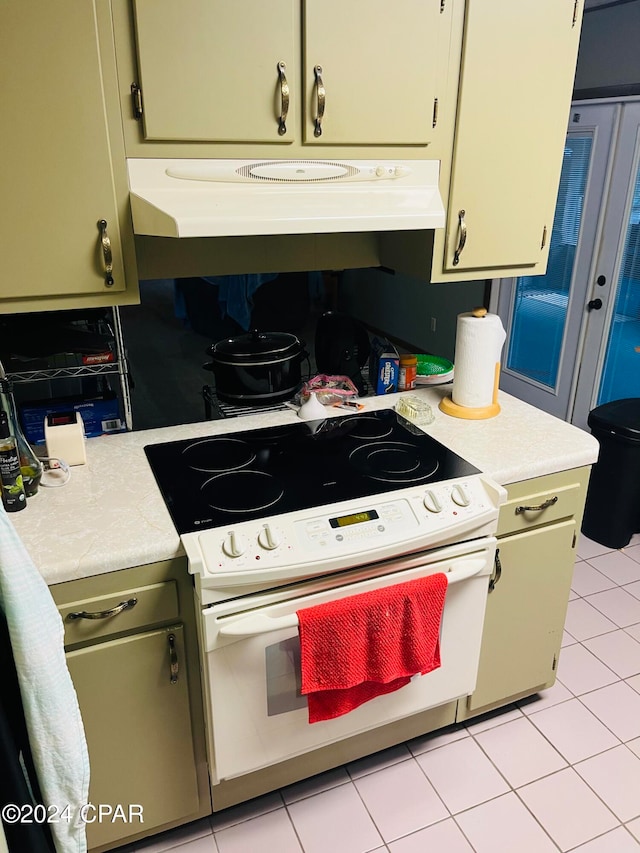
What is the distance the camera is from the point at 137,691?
147 centimetres

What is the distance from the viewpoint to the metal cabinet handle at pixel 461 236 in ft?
5.99

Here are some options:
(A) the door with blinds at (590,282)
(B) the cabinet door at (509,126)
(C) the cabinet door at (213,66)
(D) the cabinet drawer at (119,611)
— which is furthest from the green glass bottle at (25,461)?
(A) the door with blinds at (590,282)

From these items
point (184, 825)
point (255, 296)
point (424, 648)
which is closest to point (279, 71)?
point (255, 296)

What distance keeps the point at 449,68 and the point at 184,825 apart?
2.11 meters

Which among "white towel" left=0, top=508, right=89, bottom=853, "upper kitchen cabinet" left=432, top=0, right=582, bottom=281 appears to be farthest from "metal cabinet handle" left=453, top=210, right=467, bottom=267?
"white towel" left=0, top=508, right=89, bottom=853

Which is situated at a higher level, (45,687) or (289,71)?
(289,71)

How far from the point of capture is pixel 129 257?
61.2 inches

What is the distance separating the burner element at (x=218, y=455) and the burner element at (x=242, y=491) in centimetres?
4

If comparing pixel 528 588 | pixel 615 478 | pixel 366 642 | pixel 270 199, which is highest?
pixel 270 199

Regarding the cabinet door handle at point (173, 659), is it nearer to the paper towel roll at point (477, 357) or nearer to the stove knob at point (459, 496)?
the stove knob at point (459, 496)

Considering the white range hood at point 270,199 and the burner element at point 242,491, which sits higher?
the white range hood at point 270,199

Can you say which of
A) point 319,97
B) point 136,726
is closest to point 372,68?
point 319,97

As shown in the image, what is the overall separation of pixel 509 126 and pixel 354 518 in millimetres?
1169

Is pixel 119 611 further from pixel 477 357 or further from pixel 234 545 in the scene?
pixel 477 357
